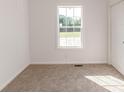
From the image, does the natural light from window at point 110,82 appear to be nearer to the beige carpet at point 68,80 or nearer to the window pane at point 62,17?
the beige carpet at point 68,80

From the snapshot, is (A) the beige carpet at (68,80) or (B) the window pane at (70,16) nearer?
(A) the beige carpet at (68,80)

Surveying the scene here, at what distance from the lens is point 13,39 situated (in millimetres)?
4676

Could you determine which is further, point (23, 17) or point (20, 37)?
point (23, 17)

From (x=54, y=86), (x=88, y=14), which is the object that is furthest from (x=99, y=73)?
(x=88, y=14)

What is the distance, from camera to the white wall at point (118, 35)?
16.2 feet

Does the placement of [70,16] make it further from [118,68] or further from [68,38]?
[118,68]

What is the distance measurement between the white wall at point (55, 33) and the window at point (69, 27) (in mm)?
206

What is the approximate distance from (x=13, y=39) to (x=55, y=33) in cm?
217

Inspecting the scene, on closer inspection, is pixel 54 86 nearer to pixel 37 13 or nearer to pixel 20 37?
pixel 20 37

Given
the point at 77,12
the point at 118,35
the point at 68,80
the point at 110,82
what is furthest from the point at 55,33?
the point at 110,82

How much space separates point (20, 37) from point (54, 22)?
163cm

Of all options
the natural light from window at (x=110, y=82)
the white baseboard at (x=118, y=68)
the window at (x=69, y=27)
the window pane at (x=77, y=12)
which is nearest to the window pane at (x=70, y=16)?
the window at (x=69, y=27)

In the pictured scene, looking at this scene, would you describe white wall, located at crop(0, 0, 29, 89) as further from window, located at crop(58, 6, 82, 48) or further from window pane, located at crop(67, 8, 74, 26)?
window pane, located at crop(67, 8, 74, 26)

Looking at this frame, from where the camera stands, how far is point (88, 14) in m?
6.49
